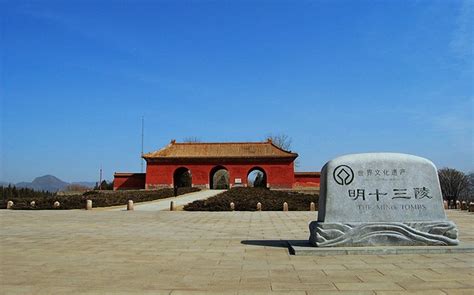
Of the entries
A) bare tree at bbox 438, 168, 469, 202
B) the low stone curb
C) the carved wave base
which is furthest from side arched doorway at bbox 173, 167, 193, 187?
the low stone curb

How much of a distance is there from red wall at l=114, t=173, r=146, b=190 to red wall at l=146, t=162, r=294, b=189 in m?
1.51

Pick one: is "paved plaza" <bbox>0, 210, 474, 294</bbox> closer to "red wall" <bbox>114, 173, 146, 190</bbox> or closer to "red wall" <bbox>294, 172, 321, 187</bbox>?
"red wall" <bbox>294, 172, 321, 187</bbox>

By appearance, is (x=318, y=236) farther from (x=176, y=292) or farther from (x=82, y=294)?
(x=82, y=294)

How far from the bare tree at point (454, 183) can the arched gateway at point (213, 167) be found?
17.2 m

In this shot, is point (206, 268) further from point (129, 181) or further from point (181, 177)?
point (181, 177)

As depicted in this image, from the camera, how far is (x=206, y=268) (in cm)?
563

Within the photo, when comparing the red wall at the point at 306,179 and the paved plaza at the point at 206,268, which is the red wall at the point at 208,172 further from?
the paved plaza at the point at 206,268

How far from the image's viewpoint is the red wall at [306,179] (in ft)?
137

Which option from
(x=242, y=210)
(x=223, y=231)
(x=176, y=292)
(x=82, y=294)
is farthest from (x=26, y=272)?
(x=242, y=210)

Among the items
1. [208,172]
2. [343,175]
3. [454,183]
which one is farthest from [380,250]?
[454,183]

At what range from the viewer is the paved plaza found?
4.55m

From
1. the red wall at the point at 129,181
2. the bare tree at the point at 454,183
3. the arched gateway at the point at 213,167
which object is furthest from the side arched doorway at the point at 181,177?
the bare tree at the point at 454,183

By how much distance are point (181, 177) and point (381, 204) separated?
41.7 m

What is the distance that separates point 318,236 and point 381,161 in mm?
1791
